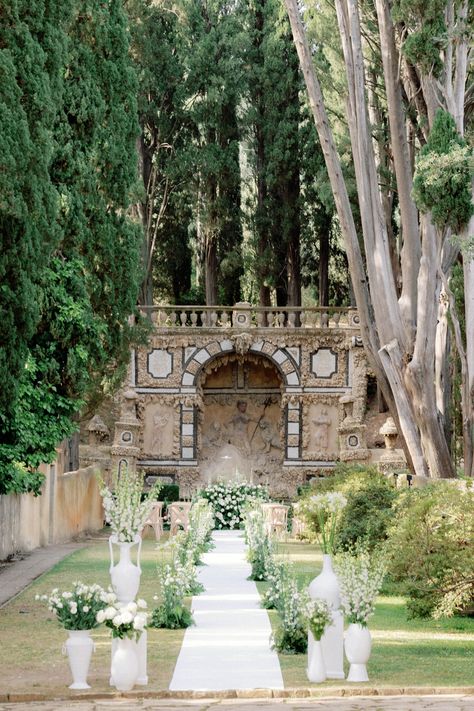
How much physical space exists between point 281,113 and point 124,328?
666 inches

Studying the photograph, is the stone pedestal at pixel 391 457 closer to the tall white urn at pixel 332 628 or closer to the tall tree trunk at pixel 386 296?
the tall tree trunk at pixel 386 296

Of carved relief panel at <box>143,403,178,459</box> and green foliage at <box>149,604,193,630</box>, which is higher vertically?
carved relief panel at <box>143,403,178,459</box>

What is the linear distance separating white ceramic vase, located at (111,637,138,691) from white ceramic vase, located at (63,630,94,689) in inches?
7.8

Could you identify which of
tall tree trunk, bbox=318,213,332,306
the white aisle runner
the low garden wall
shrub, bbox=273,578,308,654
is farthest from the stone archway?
shrub, bbox=273,578,308,654

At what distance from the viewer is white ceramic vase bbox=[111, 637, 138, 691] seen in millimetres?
8688

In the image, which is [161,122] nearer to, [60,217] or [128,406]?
[128,406]

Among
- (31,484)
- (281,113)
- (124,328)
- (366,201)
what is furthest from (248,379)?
(31,484)

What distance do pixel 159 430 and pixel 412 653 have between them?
25.3 metres

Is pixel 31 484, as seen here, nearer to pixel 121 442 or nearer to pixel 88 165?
pixel 88 165

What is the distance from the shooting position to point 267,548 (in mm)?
16281

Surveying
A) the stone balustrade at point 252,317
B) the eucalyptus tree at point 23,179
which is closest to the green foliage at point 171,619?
the eucalyptus tree at point 23,179

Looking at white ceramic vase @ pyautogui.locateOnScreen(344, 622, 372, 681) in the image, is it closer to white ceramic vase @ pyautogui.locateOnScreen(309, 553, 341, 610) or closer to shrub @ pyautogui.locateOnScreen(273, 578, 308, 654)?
white ceramic vase @ pyautogui.locateOnScreen(309, 553, 341, 610)

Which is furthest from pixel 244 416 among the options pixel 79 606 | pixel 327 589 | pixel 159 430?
pixel 79 606

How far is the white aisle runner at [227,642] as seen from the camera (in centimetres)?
898
